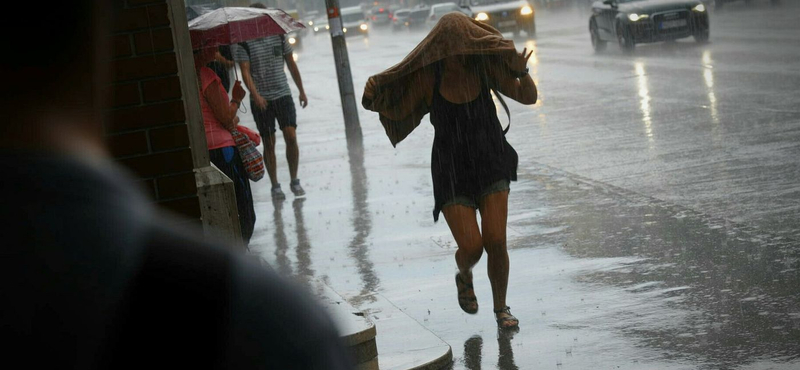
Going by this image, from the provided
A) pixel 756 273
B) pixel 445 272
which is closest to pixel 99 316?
pixel 756 273

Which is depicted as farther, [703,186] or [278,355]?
[703,186]

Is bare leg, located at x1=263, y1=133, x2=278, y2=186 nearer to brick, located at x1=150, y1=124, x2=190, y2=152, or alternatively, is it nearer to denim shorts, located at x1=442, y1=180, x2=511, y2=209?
denim shorts, located at x1=442, y1=180, x2=511, y2=209

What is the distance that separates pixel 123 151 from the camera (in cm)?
427

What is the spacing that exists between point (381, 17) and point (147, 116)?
247 ft

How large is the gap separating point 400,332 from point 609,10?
67.1ft

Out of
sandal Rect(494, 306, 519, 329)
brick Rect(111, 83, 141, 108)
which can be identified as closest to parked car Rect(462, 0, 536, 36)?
sandal Rect(494, 306, 519, 329)

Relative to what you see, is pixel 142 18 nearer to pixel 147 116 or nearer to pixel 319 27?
pixel 147 116

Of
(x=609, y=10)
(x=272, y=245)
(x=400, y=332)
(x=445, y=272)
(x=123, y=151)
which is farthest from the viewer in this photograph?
(x=609, y=10)

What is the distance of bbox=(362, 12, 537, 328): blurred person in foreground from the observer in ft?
19.1

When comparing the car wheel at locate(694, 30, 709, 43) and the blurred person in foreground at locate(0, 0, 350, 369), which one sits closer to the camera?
the blurred person in foreground at locate(0, 0, 350, 369)

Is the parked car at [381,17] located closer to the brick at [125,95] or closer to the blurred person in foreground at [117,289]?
the brick at [125,95]

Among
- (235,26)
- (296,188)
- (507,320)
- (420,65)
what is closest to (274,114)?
(296,188)

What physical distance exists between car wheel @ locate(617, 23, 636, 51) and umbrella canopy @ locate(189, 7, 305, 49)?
15365 millimetres

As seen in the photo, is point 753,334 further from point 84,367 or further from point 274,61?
point 274,61
